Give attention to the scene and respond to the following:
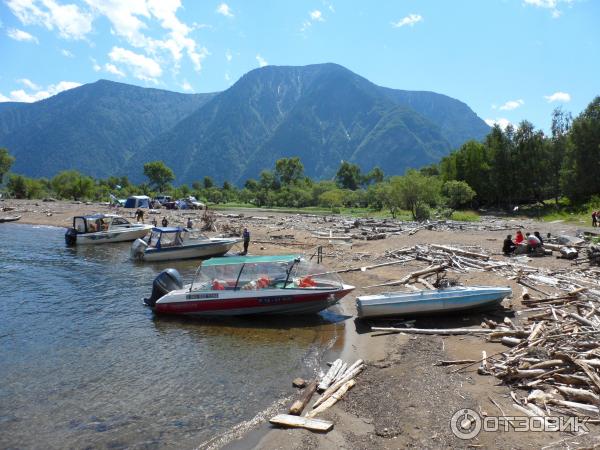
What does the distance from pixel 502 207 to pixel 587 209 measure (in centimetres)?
2263

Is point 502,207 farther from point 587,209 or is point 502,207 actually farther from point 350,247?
point 350,247

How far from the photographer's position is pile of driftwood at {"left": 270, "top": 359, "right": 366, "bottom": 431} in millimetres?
9102

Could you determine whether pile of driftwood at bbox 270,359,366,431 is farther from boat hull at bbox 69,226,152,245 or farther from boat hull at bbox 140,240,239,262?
boat hull at bbox 69,226,152,245

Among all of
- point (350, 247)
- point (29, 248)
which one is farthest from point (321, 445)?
point (29, 248)

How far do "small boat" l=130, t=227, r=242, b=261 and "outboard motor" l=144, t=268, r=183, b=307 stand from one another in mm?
12778

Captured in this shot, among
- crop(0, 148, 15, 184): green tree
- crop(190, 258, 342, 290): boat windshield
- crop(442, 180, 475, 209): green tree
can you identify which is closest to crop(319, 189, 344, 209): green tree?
crop(442, 180, 475, 209): green tree

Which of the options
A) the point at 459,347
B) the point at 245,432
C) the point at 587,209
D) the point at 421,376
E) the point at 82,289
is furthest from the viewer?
the point at 587,209

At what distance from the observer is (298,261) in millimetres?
17406

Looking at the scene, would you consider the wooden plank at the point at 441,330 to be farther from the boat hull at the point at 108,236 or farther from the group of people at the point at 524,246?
the boat hull at the point at 108,236

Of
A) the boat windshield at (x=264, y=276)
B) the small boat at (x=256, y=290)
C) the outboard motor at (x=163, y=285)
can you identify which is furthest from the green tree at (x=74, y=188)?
the boat windshield at (x=264, y=276)

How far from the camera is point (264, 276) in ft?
57.6

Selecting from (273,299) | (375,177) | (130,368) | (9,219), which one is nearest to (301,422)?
(130,368)

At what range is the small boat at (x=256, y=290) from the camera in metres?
17.0
